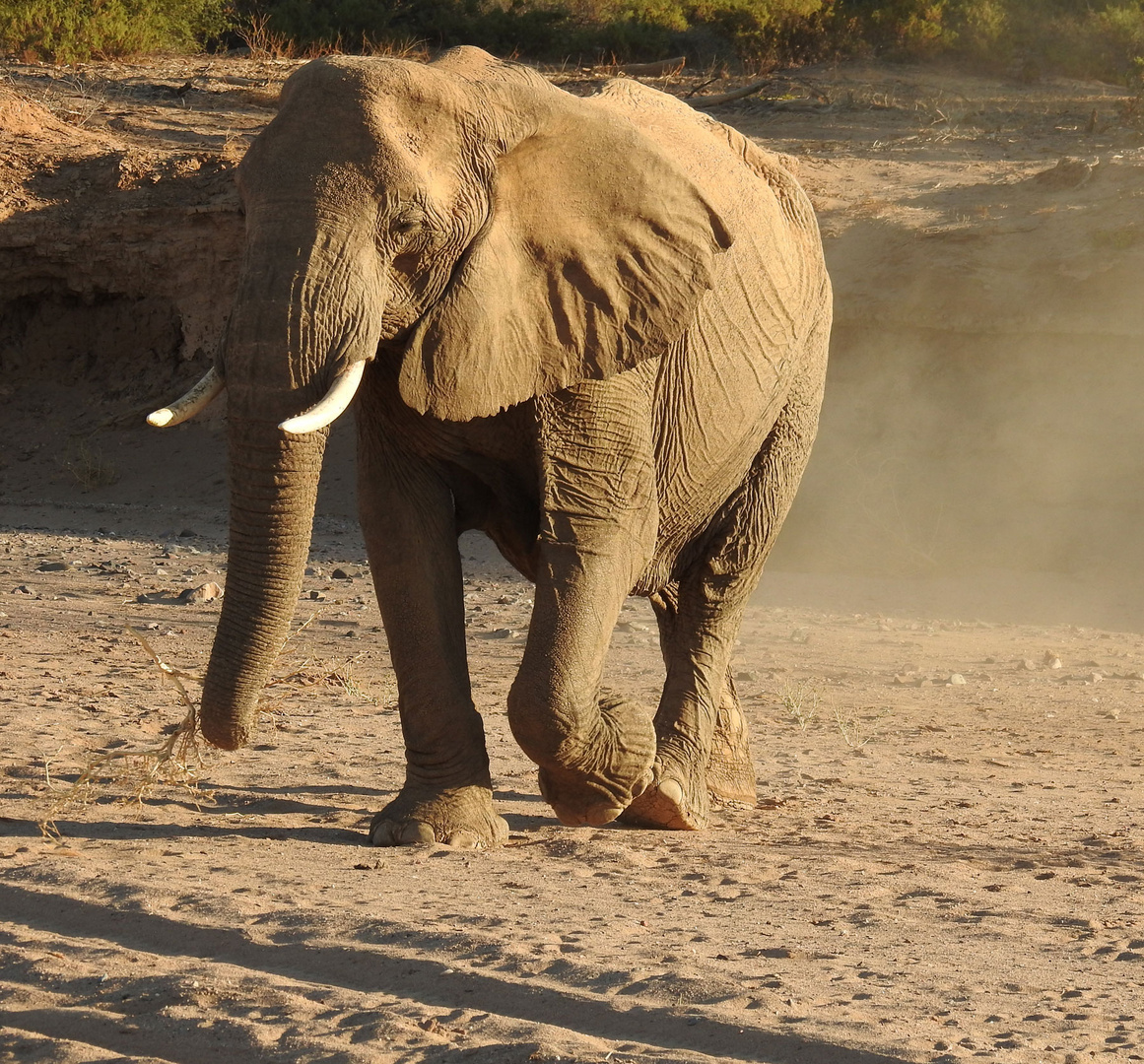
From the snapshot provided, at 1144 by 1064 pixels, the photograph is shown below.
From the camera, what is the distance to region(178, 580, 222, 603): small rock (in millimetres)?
10820

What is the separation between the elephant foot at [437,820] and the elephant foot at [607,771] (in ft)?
0.80

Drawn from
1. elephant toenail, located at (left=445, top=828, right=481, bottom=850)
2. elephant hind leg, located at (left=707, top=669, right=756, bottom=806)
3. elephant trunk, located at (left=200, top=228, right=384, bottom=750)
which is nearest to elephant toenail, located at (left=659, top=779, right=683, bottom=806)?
elephant hind leg, located at (left=707, top=669, right=756, bottom=806)

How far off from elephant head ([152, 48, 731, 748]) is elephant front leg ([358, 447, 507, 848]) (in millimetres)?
582

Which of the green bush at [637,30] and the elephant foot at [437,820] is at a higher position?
the green bush at [637,30]

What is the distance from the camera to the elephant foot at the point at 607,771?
5.21 metres

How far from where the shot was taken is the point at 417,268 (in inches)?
178

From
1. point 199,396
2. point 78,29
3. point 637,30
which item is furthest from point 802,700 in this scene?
point 637,30

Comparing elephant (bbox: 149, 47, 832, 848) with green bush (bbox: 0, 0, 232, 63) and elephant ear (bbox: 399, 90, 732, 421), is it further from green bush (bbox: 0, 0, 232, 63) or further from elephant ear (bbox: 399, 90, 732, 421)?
green bush (bbox: 0, 0, 232, 63)

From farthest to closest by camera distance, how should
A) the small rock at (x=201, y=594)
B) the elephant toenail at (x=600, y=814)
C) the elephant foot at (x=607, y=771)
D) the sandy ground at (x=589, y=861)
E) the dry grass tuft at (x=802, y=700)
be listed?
the small rock at (x=201, y=594) < the dry grass tuft at (x=802, y=700) < the elephant toenail at (x=600, y=814) < the elephant foot at (x=607, y=771) < the sandy ground at (x=589, y=861)

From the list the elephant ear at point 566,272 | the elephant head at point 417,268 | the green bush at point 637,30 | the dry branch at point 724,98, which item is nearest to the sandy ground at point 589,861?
the elephant head at point 417,268

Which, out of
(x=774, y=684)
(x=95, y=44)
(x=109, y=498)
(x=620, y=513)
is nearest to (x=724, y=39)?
(x=95, y=44)

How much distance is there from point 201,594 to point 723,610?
17.6 ft

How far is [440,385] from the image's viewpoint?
4617mm

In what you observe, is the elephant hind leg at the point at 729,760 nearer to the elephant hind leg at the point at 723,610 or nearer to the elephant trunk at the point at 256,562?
the elephant hind leg at the point at 723,610
